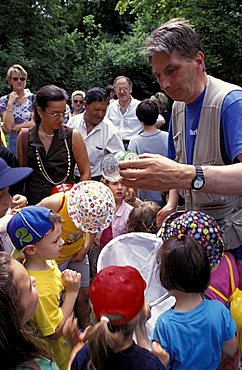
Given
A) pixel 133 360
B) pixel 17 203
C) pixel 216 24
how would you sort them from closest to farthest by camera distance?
pixel 133 360 < pixel 17 203 < pixel 216 24

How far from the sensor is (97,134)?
186 inches

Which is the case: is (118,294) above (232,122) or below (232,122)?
below

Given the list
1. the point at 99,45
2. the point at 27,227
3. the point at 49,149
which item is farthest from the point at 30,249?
the point at 99,45

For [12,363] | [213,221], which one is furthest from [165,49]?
[12,363]

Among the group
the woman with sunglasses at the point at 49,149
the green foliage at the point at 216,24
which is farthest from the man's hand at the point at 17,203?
the green foliage at the point at 216,24

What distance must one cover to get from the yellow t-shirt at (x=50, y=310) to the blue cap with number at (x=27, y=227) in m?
0.18

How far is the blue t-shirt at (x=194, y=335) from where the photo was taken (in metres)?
2.09

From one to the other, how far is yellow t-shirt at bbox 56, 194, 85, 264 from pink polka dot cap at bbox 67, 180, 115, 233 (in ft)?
0.32

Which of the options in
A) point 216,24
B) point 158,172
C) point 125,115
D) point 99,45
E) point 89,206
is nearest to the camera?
point 158,172

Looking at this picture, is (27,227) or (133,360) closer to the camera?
(133,360)

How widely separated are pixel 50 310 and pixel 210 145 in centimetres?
119

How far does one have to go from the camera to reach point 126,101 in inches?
270

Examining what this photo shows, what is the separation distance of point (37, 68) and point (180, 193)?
13.4 meters

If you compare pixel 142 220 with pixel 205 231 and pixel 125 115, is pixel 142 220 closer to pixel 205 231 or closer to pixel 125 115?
pixel 205 231
